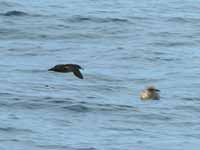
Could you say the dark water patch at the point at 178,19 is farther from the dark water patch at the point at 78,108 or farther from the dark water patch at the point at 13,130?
the dark water patch at the point at 13,130

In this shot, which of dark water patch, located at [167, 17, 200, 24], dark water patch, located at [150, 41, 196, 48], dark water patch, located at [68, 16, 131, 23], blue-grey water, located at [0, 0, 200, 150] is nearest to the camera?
blue-grey water, located at [0, 0, 200, 150]

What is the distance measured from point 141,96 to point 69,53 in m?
4.50

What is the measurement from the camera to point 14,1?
3194 cm

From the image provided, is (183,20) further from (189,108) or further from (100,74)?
(189,108)

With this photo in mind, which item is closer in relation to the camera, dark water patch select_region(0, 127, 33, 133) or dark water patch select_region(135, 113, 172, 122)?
Answer: dark water patch select_region(0, 127, 33, 133)

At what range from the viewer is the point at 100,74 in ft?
75.2

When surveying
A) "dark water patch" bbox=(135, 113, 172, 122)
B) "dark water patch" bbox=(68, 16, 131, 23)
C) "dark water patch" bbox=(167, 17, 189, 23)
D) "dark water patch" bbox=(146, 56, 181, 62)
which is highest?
"dark water patch" bbox=(167, 17, 189, 23)

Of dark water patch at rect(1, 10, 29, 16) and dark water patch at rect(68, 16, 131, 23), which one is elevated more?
dark water patch at rect(1, 10, 29, 16)

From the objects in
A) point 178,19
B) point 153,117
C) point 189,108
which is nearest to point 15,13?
point 178,19

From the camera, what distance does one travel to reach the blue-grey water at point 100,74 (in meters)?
18.0

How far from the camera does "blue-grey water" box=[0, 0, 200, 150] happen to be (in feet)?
59.0

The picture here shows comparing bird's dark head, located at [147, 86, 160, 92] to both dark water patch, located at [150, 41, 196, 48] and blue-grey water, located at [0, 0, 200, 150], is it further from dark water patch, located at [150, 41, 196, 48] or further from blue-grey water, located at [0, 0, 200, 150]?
dark water patch, located at [150, 41, 196, 48]

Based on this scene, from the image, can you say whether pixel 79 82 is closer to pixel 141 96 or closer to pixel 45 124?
pixel 141 96

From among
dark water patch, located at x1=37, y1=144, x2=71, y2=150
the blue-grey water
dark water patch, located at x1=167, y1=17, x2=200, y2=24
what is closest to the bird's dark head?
the blue-grey water
